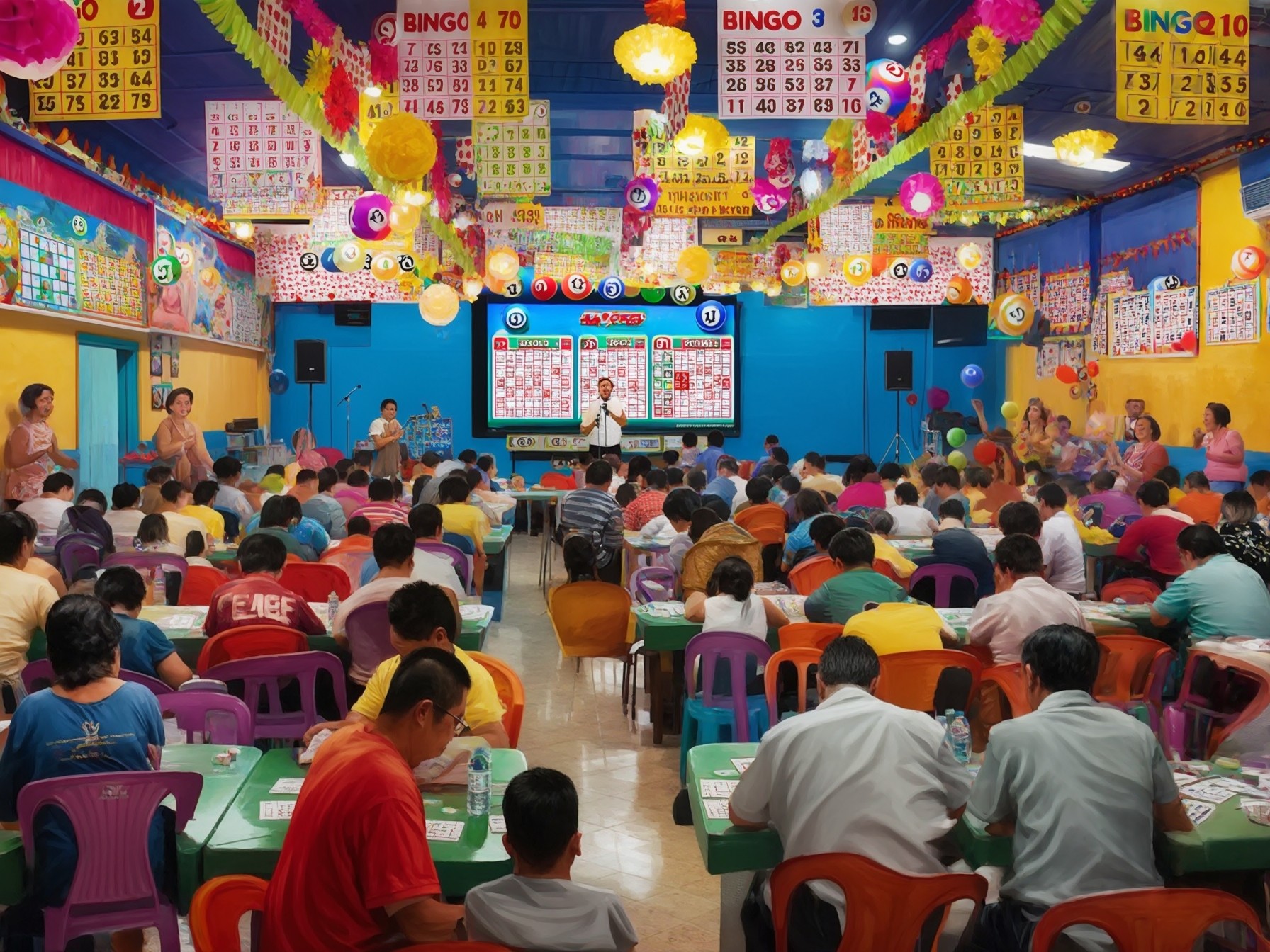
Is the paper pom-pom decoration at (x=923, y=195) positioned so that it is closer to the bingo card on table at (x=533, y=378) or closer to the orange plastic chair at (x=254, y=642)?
the orange plastic chair at (x=254, y=642)

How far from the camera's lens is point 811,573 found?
682 centimetres

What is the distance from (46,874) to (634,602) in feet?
15.0

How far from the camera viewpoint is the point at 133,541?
7656 mm

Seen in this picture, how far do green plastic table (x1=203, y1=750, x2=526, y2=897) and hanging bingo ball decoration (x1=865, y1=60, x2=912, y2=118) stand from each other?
654 cm

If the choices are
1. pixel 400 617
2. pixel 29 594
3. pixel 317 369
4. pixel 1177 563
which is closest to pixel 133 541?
pixel 29 594

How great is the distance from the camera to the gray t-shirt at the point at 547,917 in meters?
2.39

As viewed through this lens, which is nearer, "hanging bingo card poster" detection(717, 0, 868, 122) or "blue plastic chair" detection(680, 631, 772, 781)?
"blue plastic chair" detection(680, 631, 772, 781)

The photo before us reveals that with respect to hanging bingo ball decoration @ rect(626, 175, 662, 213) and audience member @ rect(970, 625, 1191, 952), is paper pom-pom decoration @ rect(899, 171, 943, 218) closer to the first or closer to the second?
hanging bingo ball decoration @ rect(626, 175, 662, 213)

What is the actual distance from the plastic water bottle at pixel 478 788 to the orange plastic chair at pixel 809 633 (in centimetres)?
230

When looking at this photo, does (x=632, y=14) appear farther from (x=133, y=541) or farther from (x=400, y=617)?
(x=400, y=617)

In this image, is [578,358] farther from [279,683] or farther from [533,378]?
[279,683]

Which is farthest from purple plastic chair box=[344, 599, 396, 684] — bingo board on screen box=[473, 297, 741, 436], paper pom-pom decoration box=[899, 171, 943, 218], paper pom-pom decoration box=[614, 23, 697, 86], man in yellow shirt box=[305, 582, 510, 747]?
bingo board on screen box=[473, 297, 741, 436]

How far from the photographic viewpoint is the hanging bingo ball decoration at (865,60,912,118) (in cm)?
859

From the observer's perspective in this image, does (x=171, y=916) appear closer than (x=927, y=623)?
Yes
